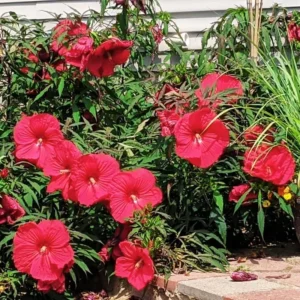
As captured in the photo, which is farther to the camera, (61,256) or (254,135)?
(254,135)

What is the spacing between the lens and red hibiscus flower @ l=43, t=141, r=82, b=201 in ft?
11.0

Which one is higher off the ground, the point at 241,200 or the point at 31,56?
the point at 31,56

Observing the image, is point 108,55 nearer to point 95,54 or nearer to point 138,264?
point 95,54

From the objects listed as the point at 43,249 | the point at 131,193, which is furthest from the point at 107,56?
the point at 43,249

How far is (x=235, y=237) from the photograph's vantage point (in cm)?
399

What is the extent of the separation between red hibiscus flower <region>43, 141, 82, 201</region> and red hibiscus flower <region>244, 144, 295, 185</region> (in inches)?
29.1

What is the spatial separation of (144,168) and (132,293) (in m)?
0.56

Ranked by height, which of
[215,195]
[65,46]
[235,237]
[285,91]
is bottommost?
[235,237]

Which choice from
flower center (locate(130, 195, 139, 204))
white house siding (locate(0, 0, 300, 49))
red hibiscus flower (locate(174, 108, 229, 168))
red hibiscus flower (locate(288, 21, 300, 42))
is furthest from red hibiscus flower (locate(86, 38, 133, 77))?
white house siding (locate(0, 0, 300, 49))

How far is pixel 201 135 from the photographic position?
3.36 m

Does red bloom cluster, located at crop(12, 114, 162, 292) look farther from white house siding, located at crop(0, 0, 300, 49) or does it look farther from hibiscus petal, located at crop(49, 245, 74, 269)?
white house siding, located at crop(0, 0, 300, 49)

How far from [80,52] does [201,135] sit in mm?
717

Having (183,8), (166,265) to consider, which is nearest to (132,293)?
(166,265)

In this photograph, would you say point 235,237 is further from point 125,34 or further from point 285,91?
point 125,34
